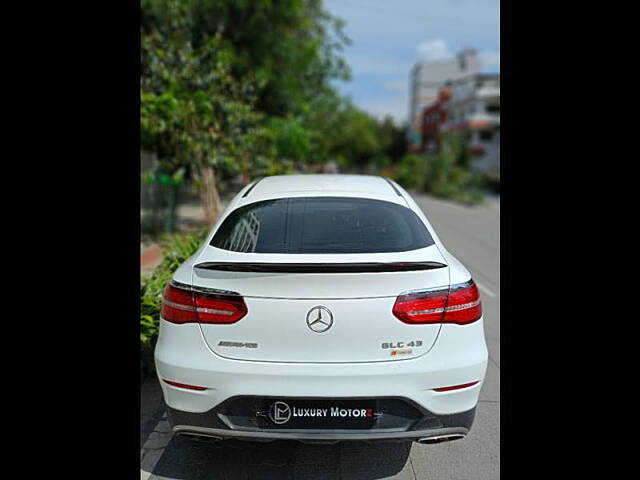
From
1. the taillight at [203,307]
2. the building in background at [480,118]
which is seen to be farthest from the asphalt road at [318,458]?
the building in background at [480,118]

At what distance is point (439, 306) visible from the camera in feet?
9.30

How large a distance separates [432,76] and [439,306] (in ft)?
319

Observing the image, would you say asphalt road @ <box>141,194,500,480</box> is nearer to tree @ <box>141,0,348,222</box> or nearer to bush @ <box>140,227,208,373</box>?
bush @ <box>140,227,208,373</box>

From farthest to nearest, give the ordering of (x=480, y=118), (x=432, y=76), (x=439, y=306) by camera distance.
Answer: (x=432, y=76) < (x=480, y=118) < (x=439, y=306)

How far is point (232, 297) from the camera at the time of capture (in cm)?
279

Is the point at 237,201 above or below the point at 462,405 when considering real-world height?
above

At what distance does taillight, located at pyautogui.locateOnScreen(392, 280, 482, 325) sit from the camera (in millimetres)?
2783

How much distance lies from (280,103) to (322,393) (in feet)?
49.4

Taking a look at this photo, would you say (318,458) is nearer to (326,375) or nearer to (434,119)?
(326,375)

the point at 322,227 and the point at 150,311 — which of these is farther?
the point at 150,311

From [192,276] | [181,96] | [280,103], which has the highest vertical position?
[280,103]

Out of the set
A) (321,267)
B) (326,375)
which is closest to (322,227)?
(321,267)
